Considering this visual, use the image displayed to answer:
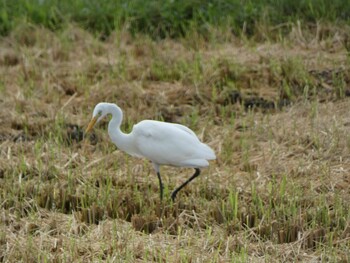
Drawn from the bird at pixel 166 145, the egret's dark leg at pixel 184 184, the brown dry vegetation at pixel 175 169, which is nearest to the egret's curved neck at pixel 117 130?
the bird at pixel 166 145

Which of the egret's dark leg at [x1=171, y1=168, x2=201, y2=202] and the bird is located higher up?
the bird

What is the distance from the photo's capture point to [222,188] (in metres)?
6.94

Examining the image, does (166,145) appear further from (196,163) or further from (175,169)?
(175,169)

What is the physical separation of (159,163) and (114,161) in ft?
2.68

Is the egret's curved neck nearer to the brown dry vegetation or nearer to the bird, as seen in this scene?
A: the bird

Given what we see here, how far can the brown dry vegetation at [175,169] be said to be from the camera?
6.04m

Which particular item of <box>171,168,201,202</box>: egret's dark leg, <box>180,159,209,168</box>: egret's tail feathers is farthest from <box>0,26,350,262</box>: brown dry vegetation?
<box>180,159,209,168</box>: egret's tail feathers

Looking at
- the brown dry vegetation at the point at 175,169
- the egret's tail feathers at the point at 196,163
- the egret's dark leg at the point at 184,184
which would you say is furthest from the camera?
the egret's dark leg at the point at 184,184

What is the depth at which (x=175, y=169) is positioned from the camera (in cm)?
753

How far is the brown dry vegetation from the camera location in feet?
19.8

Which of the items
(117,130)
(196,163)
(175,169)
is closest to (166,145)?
(196,163)

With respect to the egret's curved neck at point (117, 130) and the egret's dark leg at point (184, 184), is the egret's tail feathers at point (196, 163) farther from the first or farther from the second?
the egret's curved neck at point (117, 130)

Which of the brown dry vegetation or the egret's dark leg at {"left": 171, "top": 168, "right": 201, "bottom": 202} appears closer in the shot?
the brown dry vegetation

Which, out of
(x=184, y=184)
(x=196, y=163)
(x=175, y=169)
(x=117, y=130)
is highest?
(x=117, y=130)
